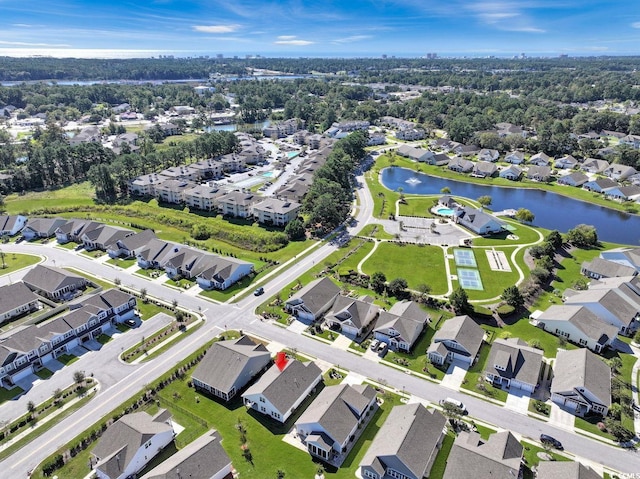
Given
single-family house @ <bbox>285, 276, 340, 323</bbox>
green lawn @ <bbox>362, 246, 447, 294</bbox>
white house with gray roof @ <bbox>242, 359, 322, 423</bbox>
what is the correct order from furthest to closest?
green lawn @ <bbox>362, 246, 447, 294</bbox>
single-family house @ <bbox>285, 276, 340, 323</bbox>
white house with gray roof @ <bbox>242, 359, 322, 423</bbox>

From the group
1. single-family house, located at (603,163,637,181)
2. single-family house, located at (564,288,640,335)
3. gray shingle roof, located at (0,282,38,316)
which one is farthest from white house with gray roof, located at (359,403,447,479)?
single-family house, located at (603,163,637,181)

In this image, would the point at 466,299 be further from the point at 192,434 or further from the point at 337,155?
the point at 337,155

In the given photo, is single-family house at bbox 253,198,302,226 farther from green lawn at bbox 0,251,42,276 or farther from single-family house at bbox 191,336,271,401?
single-family house at bbox 191,336,271,401

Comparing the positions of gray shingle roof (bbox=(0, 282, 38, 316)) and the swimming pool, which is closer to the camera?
gray shingle roof (bbox=(0, 282, 38, 316))

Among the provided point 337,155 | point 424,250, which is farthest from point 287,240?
point 337,155

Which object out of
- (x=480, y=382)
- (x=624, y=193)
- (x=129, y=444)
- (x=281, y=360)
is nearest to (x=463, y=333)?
(x=480, y=382)

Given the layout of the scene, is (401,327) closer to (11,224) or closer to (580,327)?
(580,327)
